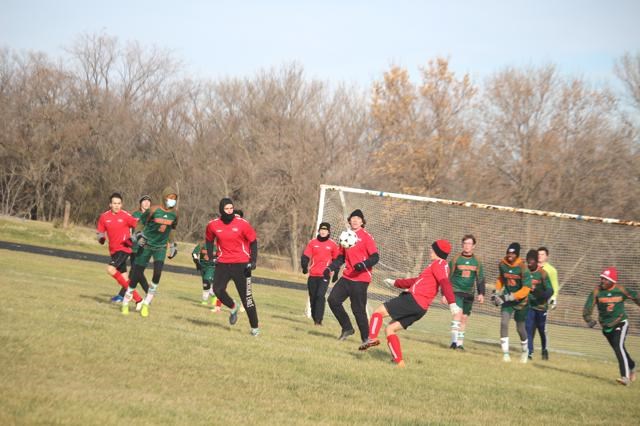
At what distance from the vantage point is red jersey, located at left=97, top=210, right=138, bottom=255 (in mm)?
15391

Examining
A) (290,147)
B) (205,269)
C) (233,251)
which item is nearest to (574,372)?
(233,251)

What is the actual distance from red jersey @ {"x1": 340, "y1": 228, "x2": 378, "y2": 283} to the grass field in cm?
126

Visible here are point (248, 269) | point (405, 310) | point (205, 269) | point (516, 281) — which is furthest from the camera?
point (205, 269)

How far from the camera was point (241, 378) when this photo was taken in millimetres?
8961

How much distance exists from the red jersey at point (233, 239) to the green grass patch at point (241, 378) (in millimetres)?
1287

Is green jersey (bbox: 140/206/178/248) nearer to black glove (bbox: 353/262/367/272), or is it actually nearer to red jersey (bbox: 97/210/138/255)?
red jersey (bbox: 97/210/138/255)

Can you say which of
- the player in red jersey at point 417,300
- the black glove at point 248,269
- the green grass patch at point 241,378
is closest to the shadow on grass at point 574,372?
the green grass patch at point 241,378

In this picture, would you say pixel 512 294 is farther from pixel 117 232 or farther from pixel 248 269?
pixel 117 232

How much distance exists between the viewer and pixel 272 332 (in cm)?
1391

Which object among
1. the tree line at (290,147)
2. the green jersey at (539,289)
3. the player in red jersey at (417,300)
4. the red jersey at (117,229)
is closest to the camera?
the player in red jersey at (417,300)

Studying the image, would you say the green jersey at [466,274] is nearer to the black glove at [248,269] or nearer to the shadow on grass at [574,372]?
the shadow on grass at [574,372]

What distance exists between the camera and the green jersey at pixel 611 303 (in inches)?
530

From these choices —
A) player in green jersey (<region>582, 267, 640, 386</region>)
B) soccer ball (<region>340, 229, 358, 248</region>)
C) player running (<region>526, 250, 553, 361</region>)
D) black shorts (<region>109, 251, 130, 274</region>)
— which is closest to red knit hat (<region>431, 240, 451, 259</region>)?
soccer ball (<region>340, 229, 358, 248</region>)

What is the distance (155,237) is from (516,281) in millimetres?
6937
